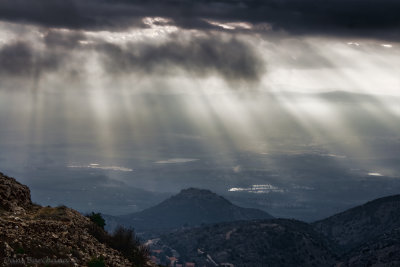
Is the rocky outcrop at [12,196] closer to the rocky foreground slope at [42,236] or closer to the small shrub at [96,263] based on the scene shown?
the rocky foreground slope at [42,236]

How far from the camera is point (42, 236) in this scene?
195 ft

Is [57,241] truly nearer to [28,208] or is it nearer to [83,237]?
[83,237]

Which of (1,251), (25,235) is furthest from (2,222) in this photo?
(1,251)

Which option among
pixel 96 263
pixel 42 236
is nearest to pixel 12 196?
pixel 42 236

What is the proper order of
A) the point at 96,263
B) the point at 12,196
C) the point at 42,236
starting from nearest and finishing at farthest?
the point at 42,236 < the point at 96,263 < the point at 12,196

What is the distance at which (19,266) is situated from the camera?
50.2m

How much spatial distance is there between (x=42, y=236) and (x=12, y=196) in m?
16.3

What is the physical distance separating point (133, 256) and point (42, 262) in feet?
77.5

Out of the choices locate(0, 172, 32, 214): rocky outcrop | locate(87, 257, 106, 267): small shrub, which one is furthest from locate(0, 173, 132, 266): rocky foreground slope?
locate(87, 257, 106, 267): small shrub

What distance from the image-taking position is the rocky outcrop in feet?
228

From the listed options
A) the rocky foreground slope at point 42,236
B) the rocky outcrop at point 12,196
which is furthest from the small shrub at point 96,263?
the rocky outcrop at point 12,196

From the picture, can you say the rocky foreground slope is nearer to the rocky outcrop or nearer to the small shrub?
the rocky outcrop

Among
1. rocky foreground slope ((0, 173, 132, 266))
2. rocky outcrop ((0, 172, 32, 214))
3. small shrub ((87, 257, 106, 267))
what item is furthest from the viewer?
rocky outcrop ((0, 172, 32, 214))

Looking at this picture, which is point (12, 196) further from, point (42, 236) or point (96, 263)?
point (96, 263)
